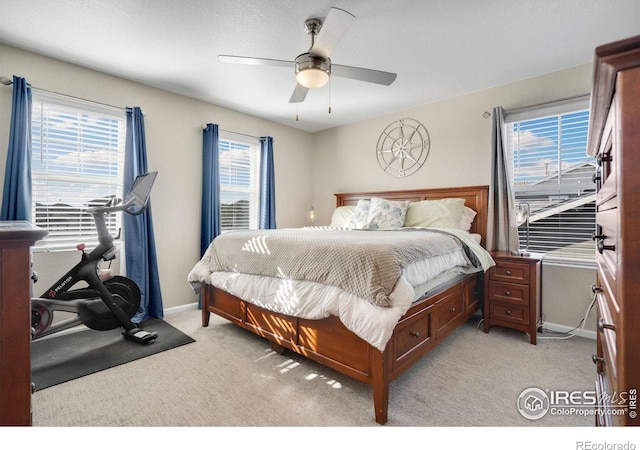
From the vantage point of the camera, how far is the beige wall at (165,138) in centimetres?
268

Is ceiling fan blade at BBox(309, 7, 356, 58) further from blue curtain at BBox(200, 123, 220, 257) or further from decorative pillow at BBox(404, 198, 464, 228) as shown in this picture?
blue curtain at BBox(200, 123, 220, 257)

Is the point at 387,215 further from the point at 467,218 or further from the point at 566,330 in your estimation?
the point at 566,330

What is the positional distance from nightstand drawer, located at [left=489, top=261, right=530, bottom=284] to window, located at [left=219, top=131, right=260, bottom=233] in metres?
3.16

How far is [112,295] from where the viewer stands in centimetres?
271

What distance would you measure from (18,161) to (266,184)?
2554 mm

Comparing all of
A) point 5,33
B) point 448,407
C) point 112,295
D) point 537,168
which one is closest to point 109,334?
point 112,295

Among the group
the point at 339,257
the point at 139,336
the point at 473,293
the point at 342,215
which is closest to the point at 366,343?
the point at 339,257

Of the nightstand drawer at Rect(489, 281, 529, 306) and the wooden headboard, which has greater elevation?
the wooden headboard

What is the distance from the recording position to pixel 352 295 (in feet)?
5.94

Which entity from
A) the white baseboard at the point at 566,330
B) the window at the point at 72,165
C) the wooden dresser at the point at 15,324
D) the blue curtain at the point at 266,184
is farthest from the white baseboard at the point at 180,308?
the white baseboard at the point at 566,330

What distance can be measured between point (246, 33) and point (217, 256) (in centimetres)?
196

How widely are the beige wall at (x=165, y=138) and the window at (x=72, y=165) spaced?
14cm

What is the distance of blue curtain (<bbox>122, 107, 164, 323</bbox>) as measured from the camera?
312 cm

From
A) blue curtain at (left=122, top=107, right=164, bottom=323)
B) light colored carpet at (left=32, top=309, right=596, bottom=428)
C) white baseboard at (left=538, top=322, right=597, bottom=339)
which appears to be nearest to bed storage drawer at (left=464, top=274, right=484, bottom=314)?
light colored carpet at (left=32, top=309, right=596, bottom=428)
